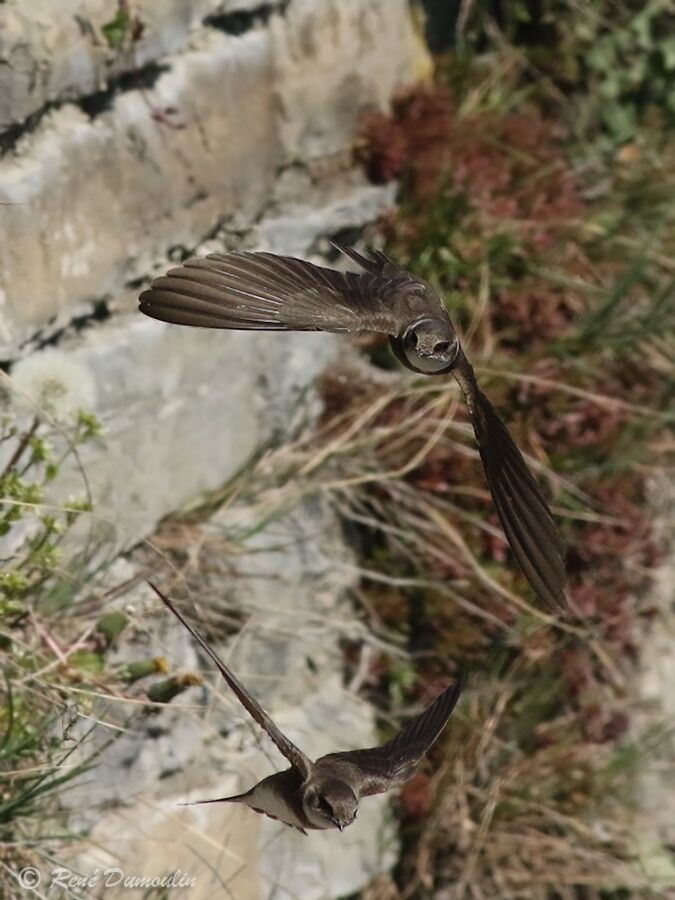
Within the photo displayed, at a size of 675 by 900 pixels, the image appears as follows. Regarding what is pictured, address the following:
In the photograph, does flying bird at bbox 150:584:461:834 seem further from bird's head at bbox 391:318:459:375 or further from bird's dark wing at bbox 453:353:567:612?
bird's head at bbox 391:318:459:375

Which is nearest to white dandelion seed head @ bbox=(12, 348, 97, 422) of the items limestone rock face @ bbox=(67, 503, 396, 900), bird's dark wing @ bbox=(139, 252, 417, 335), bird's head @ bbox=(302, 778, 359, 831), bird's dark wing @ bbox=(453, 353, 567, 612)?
limestone rock face @ bbox=(67, 503, 396, 900)

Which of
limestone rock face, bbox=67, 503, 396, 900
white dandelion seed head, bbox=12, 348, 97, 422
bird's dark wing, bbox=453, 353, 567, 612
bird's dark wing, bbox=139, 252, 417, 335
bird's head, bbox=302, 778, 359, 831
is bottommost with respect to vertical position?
limestone rock face, bbox=67, 503, 396, 900

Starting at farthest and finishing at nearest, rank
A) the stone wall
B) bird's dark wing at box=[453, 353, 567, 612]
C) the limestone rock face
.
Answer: the limestone rock face
the stone wall
bird's dark wing at box=[453, 353, 567, 612]

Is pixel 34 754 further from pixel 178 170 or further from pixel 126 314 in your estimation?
pixel 178 170

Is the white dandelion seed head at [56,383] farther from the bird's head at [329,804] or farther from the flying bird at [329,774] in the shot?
the bird's head at [329,804]

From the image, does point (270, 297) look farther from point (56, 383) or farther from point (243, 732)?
point (243, 732)

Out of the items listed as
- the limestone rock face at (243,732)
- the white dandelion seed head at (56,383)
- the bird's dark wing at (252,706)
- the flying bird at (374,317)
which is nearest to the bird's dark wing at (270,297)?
the flying bird at (374,317)
